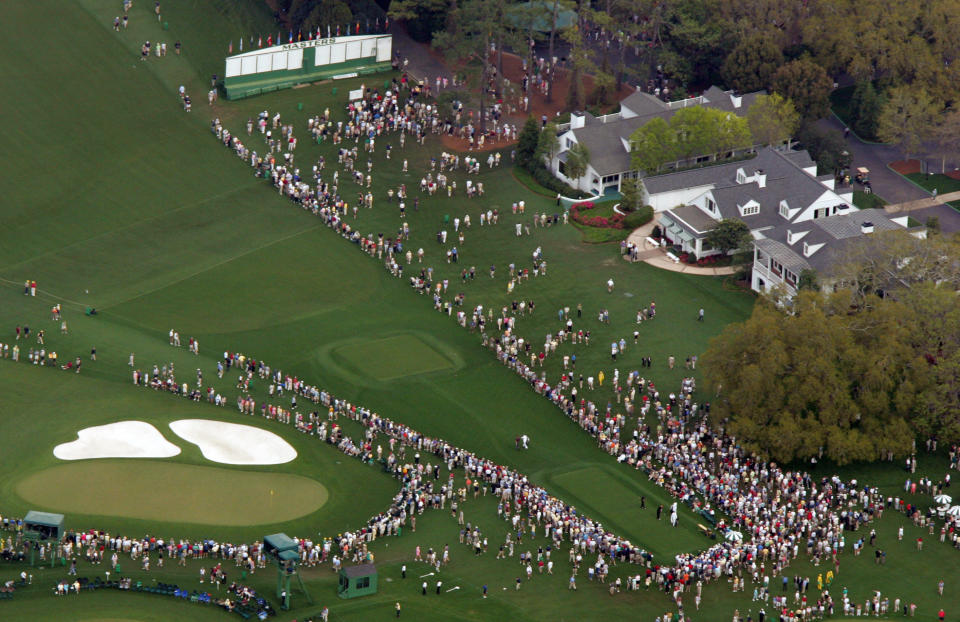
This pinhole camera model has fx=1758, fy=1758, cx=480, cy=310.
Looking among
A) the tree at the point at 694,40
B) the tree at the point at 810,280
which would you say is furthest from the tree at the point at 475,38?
the tree at the point at 810,280

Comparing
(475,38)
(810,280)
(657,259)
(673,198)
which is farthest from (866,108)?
(475,38)

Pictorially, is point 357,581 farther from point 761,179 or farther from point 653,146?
point 653,146

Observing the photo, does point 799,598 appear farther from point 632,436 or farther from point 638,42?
point 638,42

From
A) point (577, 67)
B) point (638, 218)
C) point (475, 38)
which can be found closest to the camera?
point (638, 218)

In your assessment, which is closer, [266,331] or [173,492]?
[173,492]

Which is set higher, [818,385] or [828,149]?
[828,149]

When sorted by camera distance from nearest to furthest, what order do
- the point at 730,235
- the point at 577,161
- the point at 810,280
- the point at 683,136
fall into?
the point at 810,280, the point at 730,235, the point at 577,161, the point at 683,136
